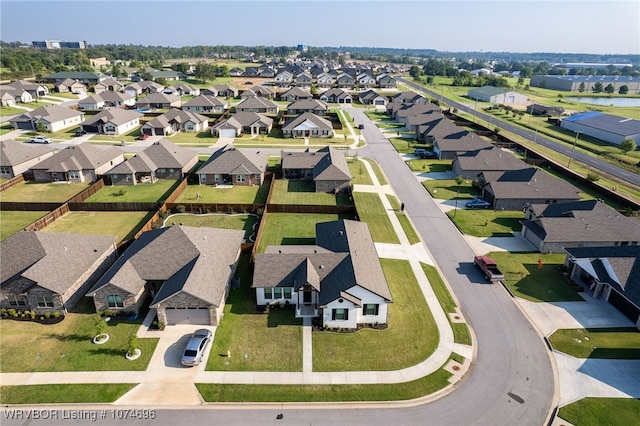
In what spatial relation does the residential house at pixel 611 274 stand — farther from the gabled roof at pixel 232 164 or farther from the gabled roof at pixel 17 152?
the gabled roof at pixel 17 152

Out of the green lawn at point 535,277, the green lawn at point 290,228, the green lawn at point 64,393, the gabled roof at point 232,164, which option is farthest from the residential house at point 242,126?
the green lawn at point 64,393

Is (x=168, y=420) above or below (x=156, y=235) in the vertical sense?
below

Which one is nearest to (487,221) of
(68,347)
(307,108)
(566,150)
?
(68,347)

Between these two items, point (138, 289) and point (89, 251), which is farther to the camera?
point (89, 251)

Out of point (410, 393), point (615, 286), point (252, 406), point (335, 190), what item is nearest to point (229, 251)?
point (252, 406)

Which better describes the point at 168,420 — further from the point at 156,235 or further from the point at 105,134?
the point at 105,134

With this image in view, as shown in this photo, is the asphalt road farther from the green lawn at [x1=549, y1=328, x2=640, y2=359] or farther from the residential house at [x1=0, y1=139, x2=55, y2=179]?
the residential house at [x1=0, y1=139, x2=55, y2=179]

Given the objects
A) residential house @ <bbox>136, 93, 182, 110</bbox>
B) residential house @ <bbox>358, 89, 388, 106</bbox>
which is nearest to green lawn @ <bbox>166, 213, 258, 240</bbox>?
residential house @ <bbox>136, 93, 182, 110</bbox>
